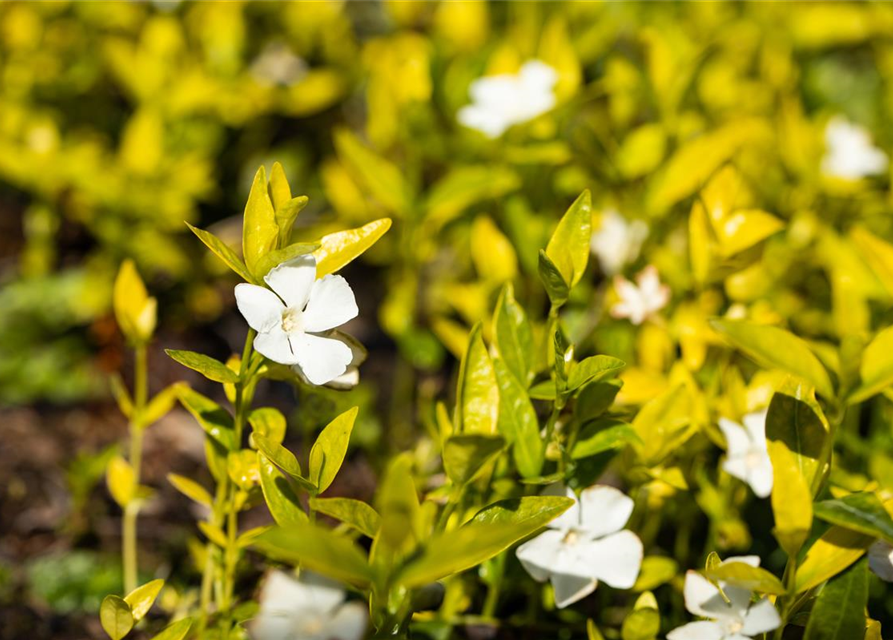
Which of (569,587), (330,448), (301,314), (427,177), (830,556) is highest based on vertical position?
(301,314)

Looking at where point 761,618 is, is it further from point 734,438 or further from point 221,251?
point 221,251

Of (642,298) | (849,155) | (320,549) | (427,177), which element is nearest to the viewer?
(320,549)

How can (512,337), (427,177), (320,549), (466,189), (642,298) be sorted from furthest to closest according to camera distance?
(427,177)
(466,189)
(642,298)
(512,337)
(320,549)

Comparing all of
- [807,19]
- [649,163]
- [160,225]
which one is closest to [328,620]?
[649,163]

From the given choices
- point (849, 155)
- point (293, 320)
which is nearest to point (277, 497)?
point (293, 320)

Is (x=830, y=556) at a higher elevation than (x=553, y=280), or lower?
lower

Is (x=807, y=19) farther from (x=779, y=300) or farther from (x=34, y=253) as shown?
(x=34, y=253)

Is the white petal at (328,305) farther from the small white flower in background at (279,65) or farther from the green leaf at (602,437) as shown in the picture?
the small white flower in background at (279,65)
